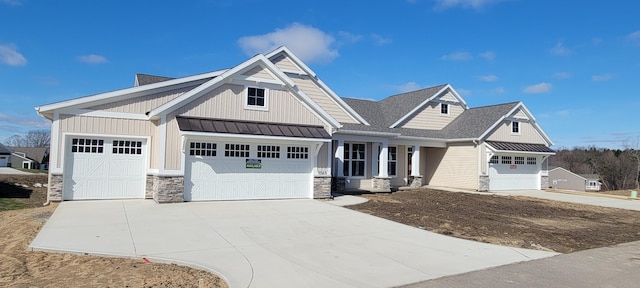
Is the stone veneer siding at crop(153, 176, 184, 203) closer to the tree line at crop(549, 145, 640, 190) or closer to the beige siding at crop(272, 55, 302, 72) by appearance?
the beige siding at crop(272, 55, 302, 72)

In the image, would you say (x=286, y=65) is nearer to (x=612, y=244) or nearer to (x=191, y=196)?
(x=191, y=196)

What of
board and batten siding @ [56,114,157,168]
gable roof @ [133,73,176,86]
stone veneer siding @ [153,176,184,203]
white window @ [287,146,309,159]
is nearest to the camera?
board and batten siding @ [56,114,157,168]

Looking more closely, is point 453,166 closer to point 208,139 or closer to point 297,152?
point 297,152

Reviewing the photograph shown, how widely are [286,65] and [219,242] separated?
13.0 metres

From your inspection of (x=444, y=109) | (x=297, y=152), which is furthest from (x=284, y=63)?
(x=444, y=109)

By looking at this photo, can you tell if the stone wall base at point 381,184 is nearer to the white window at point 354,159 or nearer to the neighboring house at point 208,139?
the neighboring house at point 208,139

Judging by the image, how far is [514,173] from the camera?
24.6 metres

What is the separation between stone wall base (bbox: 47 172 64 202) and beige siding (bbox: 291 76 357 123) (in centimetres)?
1088

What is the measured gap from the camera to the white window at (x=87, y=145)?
13469 millimetres

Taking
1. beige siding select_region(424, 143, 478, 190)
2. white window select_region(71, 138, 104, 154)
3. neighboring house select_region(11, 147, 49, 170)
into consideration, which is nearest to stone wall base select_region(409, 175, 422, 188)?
beige siding select_region(424, 143, 478, 190)

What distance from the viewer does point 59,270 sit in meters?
6.25

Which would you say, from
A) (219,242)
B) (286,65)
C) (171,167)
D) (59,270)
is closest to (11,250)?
(59,270)

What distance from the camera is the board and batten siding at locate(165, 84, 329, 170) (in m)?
13.6

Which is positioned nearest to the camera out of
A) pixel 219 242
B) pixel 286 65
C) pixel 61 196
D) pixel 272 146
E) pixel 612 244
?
pixel 219 242
